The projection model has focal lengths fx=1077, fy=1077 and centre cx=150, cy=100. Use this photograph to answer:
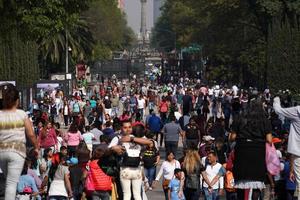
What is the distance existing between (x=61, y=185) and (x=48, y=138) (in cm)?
923

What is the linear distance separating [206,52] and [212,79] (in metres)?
2.43

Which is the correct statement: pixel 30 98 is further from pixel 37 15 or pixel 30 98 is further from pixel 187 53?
pixel 187 53

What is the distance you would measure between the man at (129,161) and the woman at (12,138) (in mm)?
1883

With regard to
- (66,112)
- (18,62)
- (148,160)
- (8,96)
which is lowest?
(66,112)

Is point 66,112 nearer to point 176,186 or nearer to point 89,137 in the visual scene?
point 89,137

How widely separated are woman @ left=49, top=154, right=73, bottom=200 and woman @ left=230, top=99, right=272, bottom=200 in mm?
5467

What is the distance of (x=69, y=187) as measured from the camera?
16312mm

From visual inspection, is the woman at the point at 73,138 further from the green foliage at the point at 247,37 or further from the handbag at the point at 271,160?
the green foliage at the point at 247,37

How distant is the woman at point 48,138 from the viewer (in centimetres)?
2550

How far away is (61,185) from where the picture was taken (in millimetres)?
16625

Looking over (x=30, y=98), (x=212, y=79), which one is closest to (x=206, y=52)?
(x=212, y=79)

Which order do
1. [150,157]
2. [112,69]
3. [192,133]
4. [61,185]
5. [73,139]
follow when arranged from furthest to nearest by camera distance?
[112,69]
[192,133]
[73,139]
[150,157]
[61,185]

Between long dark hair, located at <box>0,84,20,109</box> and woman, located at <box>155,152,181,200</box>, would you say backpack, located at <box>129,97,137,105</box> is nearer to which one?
woman, located at <box>155,152,181,200</box>

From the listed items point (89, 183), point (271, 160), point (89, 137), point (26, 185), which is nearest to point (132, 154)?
point (271, 160)
